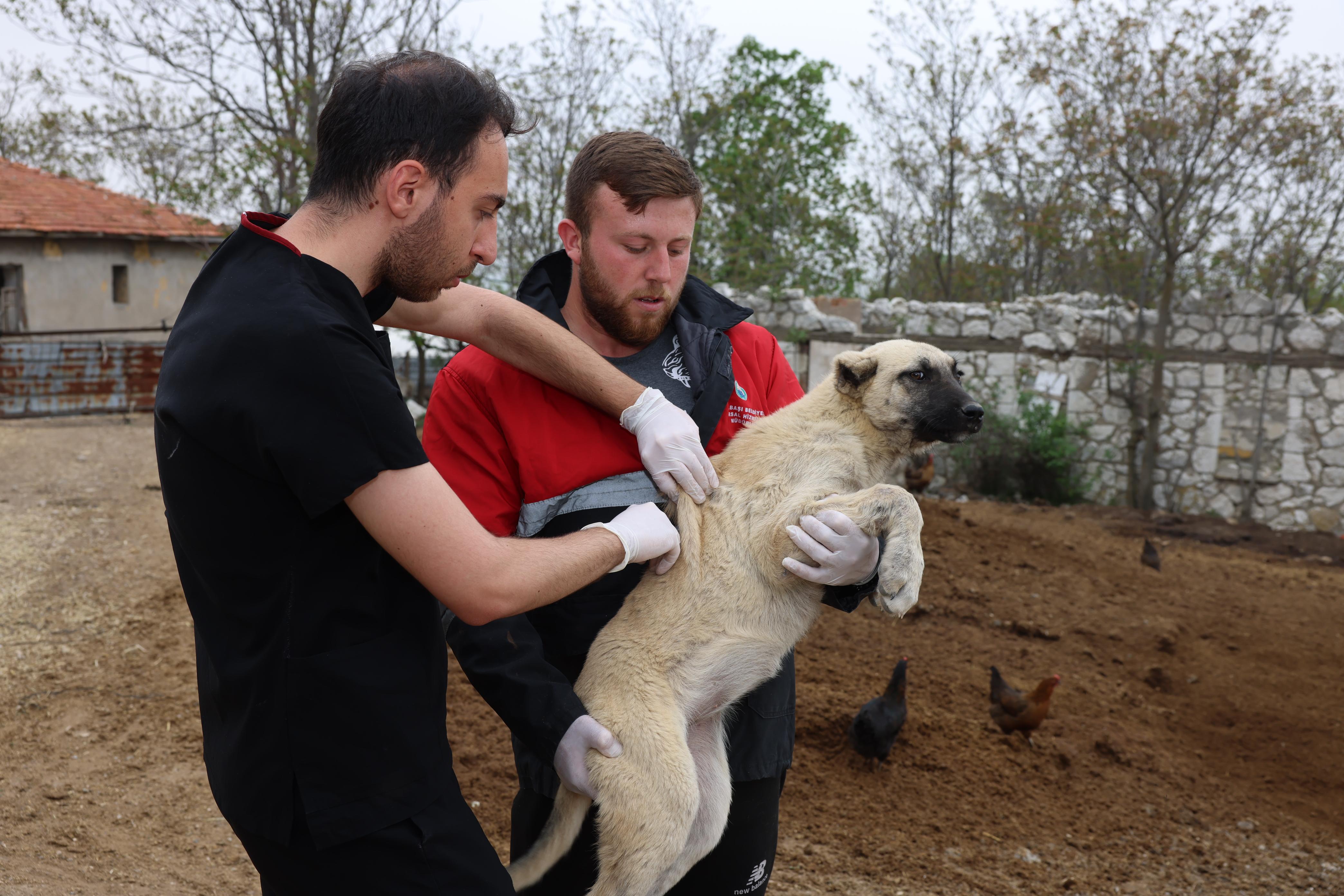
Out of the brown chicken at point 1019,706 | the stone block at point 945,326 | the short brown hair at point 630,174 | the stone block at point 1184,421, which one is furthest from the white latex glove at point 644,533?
the stone block at point 1184,421

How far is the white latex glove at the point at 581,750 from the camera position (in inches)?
96.6

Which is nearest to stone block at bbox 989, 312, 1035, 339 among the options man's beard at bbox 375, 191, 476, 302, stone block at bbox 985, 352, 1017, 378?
stone block at bbox 985, 352, 1017, 378

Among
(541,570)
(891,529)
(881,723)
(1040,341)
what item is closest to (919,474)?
(1040,341)

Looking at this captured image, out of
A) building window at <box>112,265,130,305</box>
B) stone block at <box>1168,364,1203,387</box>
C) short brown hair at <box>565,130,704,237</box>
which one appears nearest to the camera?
short brown hair at <box>565,130,704,237</box>

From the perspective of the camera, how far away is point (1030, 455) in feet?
42.1

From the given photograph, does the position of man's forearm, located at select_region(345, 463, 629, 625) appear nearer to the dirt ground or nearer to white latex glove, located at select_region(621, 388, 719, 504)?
white latex glove, located at select_region(621, 388, 719, 504)

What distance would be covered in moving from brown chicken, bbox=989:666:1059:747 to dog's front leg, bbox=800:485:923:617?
134 inches

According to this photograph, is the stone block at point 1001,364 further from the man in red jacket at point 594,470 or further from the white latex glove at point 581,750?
the white latex glove at point 581,750

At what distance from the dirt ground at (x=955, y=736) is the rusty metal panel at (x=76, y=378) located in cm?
970

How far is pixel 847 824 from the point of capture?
4992 mm

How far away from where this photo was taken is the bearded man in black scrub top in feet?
5.35

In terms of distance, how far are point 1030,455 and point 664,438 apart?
11375 mm

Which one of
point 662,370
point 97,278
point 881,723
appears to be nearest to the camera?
point 662,370

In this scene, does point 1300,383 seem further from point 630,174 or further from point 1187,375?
point 630,174
